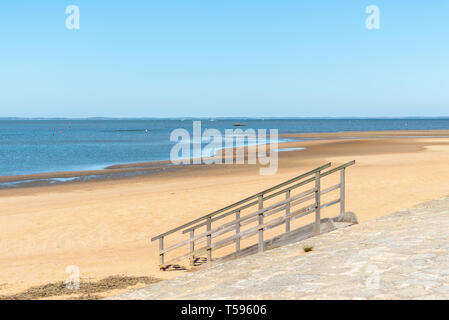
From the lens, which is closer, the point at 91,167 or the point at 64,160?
the point at 91,167

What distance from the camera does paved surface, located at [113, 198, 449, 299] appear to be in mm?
6363

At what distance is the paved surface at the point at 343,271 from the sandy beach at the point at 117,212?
3.53 m

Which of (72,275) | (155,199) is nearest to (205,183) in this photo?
(155,199)

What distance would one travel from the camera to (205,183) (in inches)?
1135

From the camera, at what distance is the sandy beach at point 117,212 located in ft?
43.7

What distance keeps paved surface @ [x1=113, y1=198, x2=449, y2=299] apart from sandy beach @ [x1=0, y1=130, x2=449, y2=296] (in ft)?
11.6

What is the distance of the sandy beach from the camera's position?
13.3 m

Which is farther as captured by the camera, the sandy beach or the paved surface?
the sandy beach

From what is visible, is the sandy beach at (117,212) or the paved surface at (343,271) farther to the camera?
the sandy beach at (117,212)

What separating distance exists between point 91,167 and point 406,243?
39.1 meters

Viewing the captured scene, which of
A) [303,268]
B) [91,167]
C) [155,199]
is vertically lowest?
[303,268]

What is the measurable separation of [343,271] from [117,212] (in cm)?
1393
